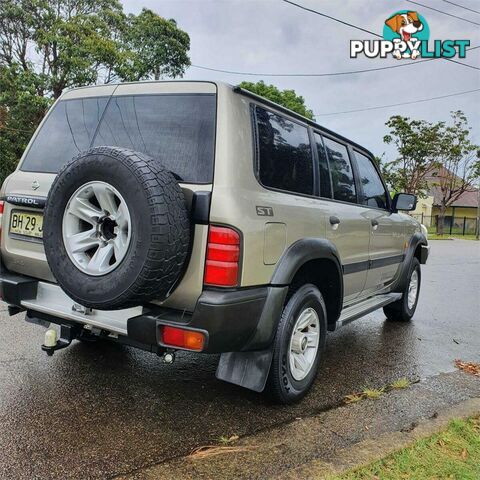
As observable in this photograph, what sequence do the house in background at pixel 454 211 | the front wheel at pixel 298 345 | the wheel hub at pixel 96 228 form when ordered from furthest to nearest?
1. the house in background at pixel 454 211
2. the front wheel at pixel 298 345
3. the wheel hub at pixel 96 228

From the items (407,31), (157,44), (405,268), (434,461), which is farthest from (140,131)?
(157,44)

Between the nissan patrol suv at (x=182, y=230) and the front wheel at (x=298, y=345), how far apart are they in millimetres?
11

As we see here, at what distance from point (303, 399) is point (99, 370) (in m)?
1.57

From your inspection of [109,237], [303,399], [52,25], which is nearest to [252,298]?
[109,237]

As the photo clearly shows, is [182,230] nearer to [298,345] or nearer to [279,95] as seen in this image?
[298,345]

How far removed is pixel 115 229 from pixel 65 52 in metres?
20.0

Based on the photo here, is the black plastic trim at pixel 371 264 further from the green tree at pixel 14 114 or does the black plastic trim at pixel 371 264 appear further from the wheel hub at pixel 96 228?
the green tree at pixel 14 114

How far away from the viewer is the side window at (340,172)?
3.93 m

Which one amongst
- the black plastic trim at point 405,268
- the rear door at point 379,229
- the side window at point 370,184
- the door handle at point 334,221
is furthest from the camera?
the black plastic trim at point 405,268

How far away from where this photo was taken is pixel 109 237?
2.58 m

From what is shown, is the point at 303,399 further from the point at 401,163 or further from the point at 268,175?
the point at 401,163

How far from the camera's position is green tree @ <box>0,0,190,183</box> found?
64.8 feet

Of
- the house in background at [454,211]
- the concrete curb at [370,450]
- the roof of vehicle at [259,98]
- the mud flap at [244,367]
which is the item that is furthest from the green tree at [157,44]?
the house in background at [454,211]

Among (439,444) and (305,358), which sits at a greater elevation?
(305,358)
